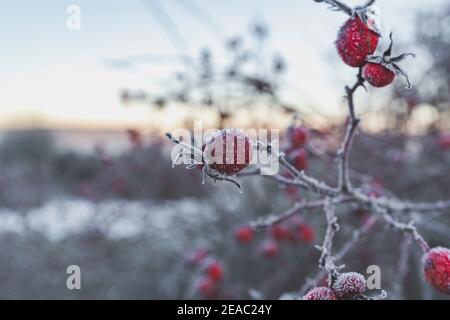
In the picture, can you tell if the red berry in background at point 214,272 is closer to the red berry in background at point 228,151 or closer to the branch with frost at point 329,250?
the branch with frost at point 329,250

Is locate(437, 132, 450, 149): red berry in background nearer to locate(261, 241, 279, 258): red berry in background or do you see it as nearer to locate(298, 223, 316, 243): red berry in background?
locate(298, 223, 316, 243): red berry in background

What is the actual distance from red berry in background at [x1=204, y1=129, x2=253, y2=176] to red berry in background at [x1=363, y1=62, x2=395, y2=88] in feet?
0.90

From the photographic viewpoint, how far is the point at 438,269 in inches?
37.0

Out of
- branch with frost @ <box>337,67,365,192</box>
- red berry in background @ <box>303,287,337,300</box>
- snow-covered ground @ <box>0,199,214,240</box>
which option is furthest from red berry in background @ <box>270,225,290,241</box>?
snow-covered ground @ <box>0,199,214,240</box>

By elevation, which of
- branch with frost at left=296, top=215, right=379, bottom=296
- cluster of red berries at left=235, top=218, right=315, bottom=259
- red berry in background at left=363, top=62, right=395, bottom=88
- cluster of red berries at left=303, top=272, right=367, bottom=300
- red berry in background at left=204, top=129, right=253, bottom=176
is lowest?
cluster of red berries at left=235, top=218, right=315, bottom=259

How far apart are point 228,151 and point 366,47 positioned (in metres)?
0.33

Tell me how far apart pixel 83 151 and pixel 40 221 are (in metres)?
5.81

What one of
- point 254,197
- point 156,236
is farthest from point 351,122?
point 156,236

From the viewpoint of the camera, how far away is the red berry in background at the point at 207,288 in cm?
213

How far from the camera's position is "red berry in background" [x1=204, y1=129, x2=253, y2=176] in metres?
0.78

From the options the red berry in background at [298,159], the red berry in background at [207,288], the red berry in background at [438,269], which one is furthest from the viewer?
the red berry in background at [207,288]

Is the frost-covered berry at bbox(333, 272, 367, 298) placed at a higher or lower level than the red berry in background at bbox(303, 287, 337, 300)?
higher

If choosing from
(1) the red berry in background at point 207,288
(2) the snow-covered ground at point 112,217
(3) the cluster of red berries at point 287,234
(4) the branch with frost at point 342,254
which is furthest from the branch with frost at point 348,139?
(2) the snow-covered ground at point 112,217
